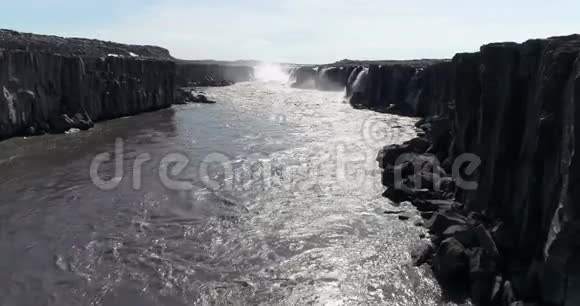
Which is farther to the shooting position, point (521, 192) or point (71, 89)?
point (71, 89)

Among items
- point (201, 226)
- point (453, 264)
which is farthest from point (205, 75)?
point (453, 264)

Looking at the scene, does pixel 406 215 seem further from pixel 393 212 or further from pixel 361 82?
pixel 361 82

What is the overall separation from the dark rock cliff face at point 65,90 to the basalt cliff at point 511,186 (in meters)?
29.0

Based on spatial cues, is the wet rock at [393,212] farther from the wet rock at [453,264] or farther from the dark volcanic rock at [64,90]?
the dark volcanic rock at [64,90]

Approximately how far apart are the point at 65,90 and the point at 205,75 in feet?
205

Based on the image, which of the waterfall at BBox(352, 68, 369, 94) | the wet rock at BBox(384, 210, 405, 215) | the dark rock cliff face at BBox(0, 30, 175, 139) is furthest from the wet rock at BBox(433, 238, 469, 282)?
the waterfall at BBox(352, 68, 369, 94)

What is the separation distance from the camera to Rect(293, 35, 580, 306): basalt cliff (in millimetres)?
10500

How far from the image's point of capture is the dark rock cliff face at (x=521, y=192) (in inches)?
406

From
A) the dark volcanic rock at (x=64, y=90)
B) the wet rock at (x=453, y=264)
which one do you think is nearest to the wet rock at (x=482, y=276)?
the wet rock at (x=453, y=264)

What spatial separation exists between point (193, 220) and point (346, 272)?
289 inches

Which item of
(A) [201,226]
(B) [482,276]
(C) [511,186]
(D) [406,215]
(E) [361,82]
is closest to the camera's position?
(B) [482,276]

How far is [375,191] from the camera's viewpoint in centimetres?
2277

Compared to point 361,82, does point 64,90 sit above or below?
below

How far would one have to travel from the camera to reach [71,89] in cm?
4025
